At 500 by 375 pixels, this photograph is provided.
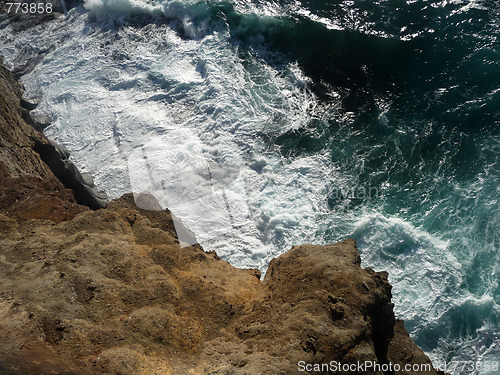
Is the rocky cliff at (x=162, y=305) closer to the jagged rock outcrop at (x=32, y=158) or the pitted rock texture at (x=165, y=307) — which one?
the pitted rock texture at (x=165, y=307)

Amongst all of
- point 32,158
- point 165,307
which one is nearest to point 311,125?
point 32,158

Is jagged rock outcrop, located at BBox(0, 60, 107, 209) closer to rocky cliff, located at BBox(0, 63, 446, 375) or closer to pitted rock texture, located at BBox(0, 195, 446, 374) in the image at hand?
rocky cliff, located at BBox(0, 63, 446, 375)

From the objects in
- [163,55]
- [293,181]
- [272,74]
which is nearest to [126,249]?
[293,181]

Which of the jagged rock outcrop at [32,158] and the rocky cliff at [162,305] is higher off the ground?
the jagged rock outcrop at [32,158]

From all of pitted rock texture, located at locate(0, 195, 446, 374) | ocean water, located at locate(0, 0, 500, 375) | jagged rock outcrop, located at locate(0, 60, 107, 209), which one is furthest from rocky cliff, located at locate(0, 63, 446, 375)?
ocean water, located at locate(0, 0, 500, 375)

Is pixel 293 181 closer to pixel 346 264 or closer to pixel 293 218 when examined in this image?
pixel 293 218

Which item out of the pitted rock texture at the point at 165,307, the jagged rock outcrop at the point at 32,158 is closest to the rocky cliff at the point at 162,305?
the pitted rock texture at the point at 165,307
